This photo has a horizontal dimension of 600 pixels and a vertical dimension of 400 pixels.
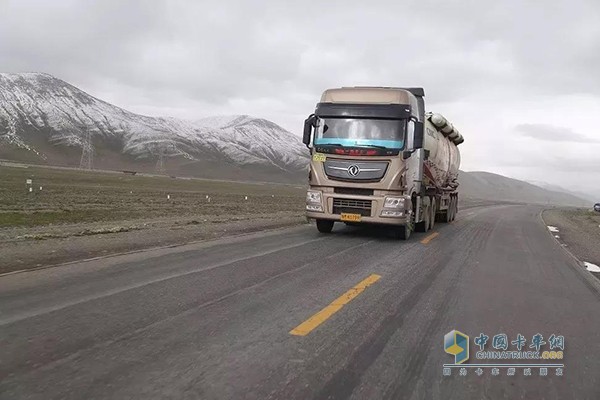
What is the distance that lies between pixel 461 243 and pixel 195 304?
32.0 feet

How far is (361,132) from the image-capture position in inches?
485

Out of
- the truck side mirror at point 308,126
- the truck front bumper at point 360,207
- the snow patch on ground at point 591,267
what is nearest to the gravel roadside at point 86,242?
the truck front bumper at point 360,207

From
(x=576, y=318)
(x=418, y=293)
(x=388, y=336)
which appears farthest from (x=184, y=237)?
(x=576, y=318)

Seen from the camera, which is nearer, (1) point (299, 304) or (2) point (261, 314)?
(2) point (261, 314)

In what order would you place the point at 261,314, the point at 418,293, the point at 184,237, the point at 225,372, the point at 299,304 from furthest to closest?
the point at 184,237, the point at 418,293, the point at 299,304, the point at 261,314, the point at 225,372

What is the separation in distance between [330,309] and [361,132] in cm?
760

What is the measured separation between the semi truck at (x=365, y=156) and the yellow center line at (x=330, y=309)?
4963mm

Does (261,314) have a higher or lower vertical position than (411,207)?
lower

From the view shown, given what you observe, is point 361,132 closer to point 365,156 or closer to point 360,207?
point 365,156

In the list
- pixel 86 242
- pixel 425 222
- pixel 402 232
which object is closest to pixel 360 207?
pixel 402 232

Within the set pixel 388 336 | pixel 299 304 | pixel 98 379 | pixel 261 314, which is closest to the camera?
pixel 98 379

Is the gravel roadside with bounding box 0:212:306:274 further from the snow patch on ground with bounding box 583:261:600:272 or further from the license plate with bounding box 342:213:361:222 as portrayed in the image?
the snow patch on ground with bounding box 583:261:600:272

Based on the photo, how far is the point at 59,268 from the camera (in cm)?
736

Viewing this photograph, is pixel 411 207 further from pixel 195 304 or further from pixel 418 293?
pixel 195 304
